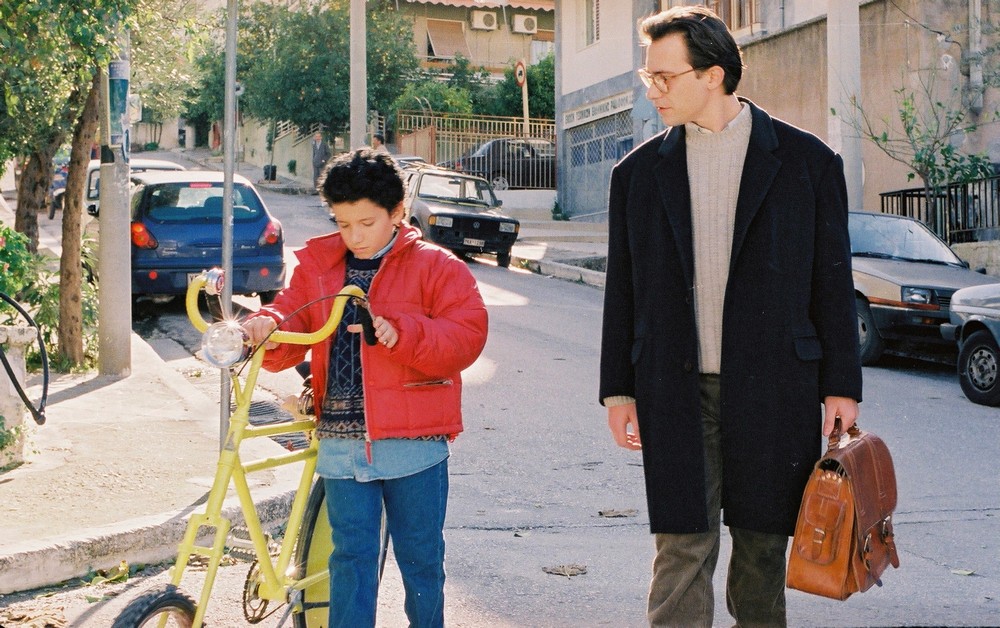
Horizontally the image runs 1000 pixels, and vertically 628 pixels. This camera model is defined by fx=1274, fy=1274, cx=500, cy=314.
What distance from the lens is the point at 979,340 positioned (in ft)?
34.6

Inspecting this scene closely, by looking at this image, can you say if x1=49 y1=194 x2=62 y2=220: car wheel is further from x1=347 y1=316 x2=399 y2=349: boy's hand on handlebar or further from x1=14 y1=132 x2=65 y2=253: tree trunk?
x1=347 y1=316 x2=399 y2=349: boy's hand on handlebar

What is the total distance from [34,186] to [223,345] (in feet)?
52.0

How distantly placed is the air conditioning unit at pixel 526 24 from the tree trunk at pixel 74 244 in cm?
3837

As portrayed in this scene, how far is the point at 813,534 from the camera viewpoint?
3.41 metres

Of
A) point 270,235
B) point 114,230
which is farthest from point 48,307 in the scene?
point 270,235

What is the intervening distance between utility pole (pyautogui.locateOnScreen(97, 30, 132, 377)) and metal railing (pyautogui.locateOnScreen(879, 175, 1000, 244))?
11.0 metres

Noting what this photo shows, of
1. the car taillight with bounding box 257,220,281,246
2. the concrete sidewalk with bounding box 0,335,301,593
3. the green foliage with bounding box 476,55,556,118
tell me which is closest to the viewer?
the concrete sidewalk with bounding box 0,335,301,593

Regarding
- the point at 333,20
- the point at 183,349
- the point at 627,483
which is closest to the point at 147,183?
the point at 183,349

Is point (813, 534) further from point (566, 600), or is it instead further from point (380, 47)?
point (380, 47)

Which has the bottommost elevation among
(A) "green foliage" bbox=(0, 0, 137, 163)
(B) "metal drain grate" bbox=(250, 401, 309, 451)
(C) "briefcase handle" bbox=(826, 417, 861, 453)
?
(B) "metal drain grate" bbox=(250, 401, 309, 451)

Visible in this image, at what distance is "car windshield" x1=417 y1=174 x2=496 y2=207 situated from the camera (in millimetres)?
21312

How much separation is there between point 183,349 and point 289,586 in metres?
9.03

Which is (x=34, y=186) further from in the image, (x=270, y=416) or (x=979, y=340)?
(x=979, y=340)

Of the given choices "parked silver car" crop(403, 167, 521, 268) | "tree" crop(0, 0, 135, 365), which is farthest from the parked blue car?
"parked silver car" crop(403, 167, 521, 268)
